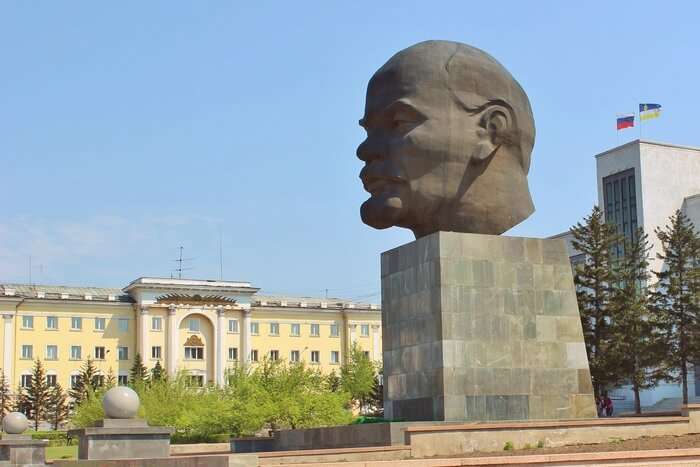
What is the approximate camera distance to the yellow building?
76.9 metres

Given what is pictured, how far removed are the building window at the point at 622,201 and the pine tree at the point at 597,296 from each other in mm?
19946

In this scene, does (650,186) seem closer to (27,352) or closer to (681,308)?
(681,308)

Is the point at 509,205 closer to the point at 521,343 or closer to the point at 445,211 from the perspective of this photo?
the point at 445,211

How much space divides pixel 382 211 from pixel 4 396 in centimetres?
5634

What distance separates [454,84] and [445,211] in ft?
7.41

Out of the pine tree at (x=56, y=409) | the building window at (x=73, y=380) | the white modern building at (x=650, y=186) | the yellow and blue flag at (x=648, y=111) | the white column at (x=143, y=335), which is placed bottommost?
the pine tree at (x=56, y=409)

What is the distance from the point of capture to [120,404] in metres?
15.8

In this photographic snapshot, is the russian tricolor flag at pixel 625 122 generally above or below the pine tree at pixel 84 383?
above

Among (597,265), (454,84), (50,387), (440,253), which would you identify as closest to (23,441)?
(440,253)

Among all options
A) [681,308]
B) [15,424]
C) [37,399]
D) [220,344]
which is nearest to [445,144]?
[15,424]

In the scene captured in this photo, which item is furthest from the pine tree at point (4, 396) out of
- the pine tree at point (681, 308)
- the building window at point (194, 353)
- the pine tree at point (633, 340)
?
the pine tree at point (681, 308)

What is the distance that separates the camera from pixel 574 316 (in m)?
17.7

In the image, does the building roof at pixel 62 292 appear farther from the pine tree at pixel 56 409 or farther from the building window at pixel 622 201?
the building window at pixel 622 201

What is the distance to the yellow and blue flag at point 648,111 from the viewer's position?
54.5 metres
